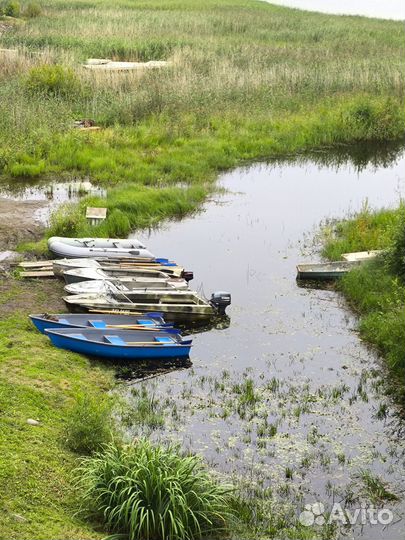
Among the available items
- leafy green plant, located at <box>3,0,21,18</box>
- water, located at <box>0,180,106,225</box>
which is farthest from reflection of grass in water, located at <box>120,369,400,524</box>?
leafy green plant, located at <box>3,0,21,18</box>

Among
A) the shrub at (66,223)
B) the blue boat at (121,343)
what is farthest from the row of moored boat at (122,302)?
the shrub at (66,223)

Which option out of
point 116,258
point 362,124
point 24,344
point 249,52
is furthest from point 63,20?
point 24,344

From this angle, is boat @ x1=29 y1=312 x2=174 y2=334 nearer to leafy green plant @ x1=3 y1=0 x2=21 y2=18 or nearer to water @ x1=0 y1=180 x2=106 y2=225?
water @ x1=0 y1=180 x2=106 y2=225

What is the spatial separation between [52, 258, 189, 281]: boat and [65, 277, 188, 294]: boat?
15.0 inches

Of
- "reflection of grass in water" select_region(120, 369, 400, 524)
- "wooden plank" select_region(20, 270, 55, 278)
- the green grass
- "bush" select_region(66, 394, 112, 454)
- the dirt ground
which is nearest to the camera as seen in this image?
the green grass

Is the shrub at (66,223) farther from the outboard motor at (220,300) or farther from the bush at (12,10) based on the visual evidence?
the bush at (12,10)

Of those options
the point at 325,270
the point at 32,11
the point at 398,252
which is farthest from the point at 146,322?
the point at 32,11

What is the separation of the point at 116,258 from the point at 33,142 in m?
8.95

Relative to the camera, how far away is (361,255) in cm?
1817

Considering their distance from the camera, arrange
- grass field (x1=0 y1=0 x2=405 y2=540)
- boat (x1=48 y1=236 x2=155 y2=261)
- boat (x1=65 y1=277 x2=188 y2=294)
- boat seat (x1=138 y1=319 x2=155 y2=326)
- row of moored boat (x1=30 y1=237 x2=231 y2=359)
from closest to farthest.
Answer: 1. grass field (x1=0 y1=0 x2=405 y2=540)
2. row of moored boat (x1=30 y1=237 x2=231 y2=359)
3. boat seat (x1=138 y1=319 x2=155 y2=326)
4. boat (x1=65 y1=277 x2=188 y2=294)
5. boat (x1=48 y1=236 x2=155 y2=261)

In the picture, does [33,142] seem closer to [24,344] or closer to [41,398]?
[24,344]

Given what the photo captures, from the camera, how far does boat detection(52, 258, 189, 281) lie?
1670cm

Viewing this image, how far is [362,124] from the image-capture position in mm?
Answer: 30172

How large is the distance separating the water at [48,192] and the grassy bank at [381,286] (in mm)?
6941
